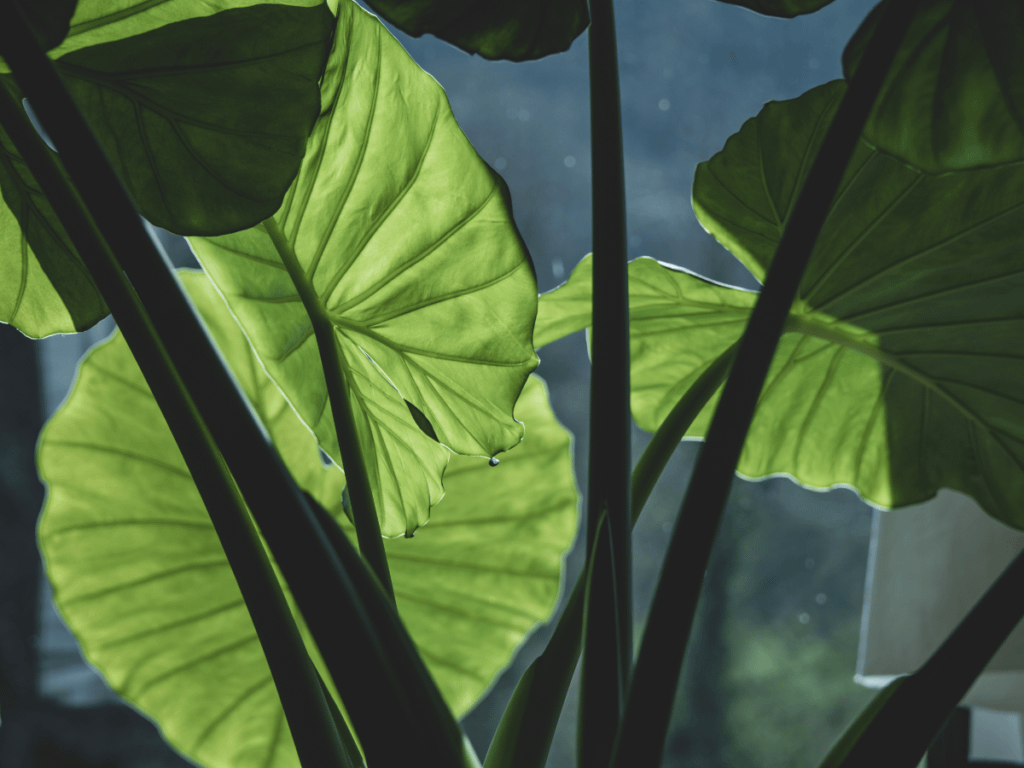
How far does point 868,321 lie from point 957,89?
27 cm

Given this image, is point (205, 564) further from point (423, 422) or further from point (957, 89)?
point (957, 89)

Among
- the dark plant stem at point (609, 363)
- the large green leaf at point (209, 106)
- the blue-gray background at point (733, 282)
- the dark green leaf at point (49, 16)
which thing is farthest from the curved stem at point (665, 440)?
the blue-gray background at point (733, 282)

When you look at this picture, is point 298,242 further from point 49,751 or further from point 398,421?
point 49,751

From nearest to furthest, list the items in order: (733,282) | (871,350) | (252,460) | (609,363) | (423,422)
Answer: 1. (252,460)
2. (609,363)
3. (423,422)
4. (871,350)
5. (733,282)

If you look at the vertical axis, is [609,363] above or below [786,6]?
below

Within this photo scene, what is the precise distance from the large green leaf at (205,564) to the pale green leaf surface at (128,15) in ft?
1.22

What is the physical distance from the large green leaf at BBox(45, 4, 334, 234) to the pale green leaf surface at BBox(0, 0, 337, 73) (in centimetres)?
3

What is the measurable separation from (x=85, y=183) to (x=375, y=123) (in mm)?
267

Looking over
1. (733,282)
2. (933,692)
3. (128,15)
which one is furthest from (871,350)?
(733,282)

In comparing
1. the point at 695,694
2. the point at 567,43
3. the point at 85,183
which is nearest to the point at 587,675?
the point at 85,183

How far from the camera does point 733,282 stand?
4.63 metres

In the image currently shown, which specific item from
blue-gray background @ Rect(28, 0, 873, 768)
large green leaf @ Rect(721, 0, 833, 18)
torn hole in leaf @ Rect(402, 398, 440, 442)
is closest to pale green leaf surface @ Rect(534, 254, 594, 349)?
torn hole in leaf @ Rect(402, 398, 440, 442)

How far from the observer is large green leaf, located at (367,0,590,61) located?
48 cm

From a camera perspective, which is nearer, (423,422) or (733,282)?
(423,422)
